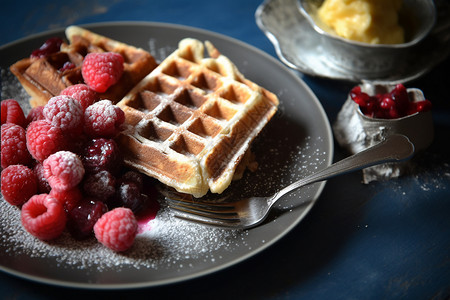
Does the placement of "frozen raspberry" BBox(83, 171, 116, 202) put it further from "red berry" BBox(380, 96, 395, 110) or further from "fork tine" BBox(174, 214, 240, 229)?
"red berry" BBox(380, 96, 395, 110)

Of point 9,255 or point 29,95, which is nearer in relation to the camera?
point 9,255

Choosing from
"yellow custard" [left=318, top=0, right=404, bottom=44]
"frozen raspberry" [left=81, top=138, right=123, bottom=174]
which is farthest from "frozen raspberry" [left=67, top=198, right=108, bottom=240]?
"yellow custard" [left=318, top=0, right=404, bottom=44]

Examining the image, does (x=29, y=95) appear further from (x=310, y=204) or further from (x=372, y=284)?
(x=372, y=284)

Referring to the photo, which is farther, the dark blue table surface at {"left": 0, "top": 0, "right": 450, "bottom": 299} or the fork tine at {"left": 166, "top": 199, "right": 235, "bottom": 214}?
the fork tine at {"left": 166, "top": 199, "right": 235, "bottom": 214}

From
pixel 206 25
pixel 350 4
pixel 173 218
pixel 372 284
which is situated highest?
pixel 350 4

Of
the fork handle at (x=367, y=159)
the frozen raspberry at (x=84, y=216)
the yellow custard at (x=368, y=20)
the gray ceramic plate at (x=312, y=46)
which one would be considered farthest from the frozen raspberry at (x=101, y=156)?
the yellow custard at (x=368, y=20)

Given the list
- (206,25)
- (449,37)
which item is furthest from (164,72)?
(449,37)
